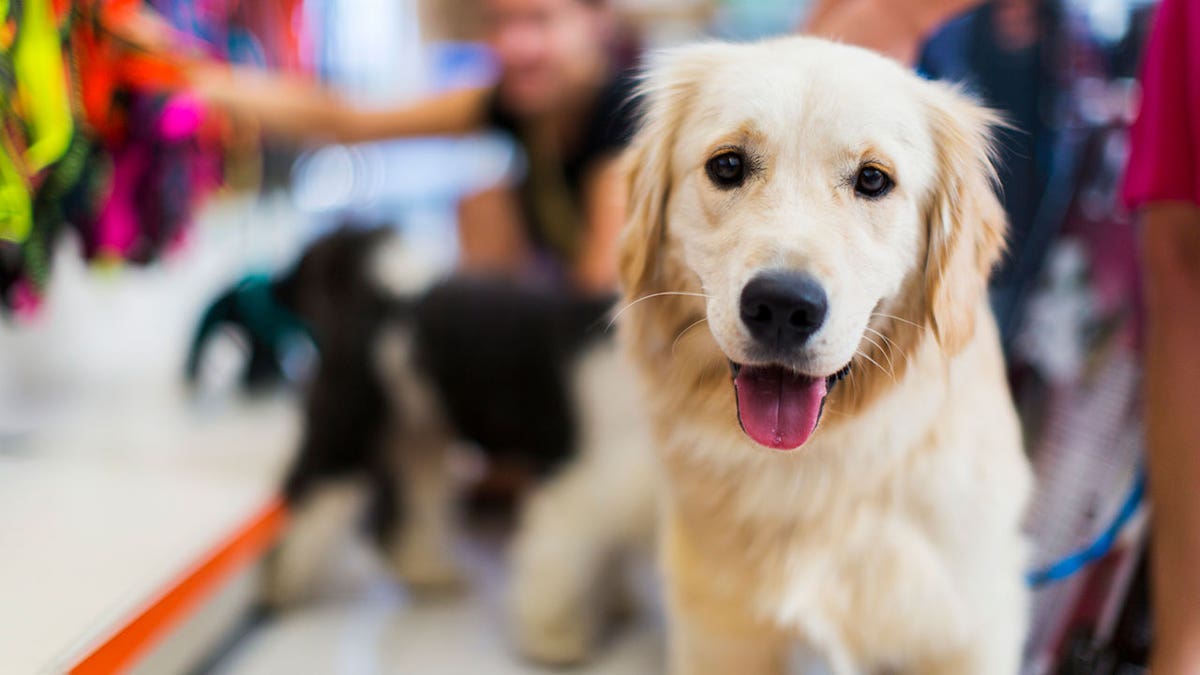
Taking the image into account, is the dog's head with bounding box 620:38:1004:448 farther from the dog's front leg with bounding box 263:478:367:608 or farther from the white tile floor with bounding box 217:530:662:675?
the dog's front leg with bounding box 263:478:367:608

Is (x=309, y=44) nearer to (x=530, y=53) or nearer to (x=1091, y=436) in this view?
(x=530, y=53)

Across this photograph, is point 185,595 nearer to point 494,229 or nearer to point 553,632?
point 553,632

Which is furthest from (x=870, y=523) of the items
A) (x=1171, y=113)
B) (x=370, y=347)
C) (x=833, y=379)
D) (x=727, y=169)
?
(x=370, y=347)

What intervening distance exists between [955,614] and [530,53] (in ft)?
4.11

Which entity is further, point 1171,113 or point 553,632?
point 553,632

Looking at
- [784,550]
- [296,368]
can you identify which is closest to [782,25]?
[296,368]

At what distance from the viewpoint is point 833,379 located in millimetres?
738

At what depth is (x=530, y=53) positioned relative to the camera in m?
1.60

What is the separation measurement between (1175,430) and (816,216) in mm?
533

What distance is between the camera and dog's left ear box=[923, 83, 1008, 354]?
74cm

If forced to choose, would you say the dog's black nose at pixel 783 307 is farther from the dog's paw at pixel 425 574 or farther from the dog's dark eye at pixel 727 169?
the dog's paw at pixel 425 574

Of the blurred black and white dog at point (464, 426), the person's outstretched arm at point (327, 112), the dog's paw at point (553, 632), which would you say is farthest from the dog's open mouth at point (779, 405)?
the person's outstretched arm at point (327, 112)

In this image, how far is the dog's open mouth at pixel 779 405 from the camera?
0.70 m

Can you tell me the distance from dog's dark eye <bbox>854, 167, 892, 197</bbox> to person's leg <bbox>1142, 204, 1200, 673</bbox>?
42 cm
